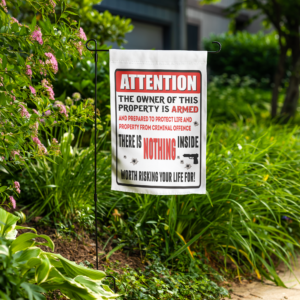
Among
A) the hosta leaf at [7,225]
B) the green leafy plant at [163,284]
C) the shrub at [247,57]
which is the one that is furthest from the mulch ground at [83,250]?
the shrub at [247,57]

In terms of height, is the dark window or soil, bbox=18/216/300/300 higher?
the dark window

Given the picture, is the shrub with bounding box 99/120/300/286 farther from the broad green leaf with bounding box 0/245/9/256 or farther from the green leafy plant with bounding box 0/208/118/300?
the broad green leaf with bounding box 0/245/9/256

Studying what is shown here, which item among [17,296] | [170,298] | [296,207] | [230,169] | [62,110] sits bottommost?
[170,298]

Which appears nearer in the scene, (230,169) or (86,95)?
(230,169)

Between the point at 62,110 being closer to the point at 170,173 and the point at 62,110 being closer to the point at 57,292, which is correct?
the point at 170,173

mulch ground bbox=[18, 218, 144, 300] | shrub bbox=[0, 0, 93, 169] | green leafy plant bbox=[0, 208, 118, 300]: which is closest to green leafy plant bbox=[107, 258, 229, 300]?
mulch ground bbox=[18, 218, 144, 300]

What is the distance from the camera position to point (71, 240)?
9.78 ft

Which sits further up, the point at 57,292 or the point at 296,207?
the point at 296,207

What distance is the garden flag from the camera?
2.57m

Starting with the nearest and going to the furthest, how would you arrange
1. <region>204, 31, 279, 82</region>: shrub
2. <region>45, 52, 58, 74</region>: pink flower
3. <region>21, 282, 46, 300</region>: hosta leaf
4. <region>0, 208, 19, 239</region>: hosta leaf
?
<region>21, 282, 46, 300</region>: hosta leaf < <region>0, 208, 19, 239</region>: hosta leaf < <region>45, 52, 58, 74</region>: pink flower < <region>204, 31, 279, 82</region>: shrub

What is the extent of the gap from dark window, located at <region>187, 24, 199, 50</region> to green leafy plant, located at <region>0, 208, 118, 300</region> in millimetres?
12518

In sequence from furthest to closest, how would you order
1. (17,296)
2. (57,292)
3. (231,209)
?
(231,209) < (57,292) < (17,296)

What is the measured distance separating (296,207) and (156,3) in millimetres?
7068

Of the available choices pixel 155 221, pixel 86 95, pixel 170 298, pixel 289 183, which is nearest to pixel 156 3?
pixel 86 95
